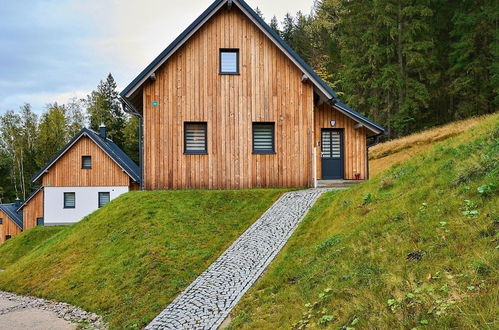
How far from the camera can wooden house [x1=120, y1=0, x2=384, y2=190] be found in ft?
50.3

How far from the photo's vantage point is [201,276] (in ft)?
27.6

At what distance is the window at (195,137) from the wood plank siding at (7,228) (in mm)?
31363

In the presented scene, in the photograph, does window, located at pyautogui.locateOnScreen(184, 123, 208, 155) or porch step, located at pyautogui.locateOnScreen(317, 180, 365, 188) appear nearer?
window, located at pyautogui.locateOnScreen(184, 123, 208, 155)

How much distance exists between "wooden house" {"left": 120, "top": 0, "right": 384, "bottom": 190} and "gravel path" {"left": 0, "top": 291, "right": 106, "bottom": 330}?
20.9 ft

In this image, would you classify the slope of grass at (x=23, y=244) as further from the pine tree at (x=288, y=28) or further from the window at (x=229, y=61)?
the pine tree at (x=288, y=28)

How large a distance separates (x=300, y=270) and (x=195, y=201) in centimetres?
716

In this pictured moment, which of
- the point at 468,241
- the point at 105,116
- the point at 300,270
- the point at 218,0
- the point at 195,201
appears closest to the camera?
the point at 468,241

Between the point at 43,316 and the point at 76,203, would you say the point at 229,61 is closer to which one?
the point at 43,316

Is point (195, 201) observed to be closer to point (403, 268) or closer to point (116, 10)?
point (403, 268)

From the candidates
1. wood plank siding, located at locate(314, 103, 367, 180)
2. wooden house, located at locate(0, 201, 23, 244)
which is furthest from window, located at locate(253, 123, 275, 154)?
wooden house, located at locate(0, 201, 23, 244)

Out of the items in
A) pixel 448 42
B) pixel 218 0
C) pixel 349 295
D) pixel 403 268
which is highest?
pixel 448 42

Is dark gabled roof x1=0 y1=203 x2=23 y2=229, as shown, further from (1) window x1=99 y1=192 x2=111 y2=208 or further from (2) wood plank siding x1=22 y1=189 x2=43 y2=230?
(1) window x1=99 y1=192 x2=111 y2=208

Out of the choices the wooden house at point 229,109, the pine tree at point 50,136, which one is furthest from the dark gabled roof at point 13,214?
the wooden house at point 229,109

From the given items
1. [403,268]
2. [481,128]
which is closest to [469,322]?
[403,268]
